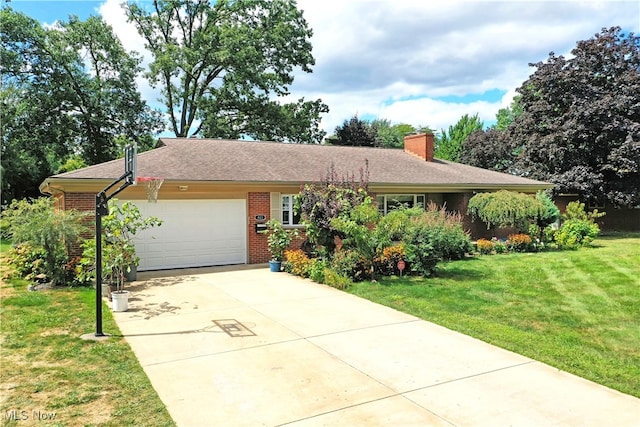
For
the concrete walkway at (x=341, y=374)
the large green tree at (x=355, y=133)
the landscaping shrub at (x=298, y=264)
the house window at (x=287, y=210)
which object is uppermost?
the large green tree at (x=355, y=133)

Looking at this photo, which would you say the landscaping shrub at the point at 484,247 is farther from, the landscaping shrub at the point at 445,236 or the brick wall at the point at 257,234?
the brick wall at the point at 257,234

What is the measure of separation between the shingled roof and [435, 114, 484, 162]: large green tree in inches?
883

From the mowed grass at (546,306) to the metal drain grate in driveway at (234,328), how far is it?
2.88 meters

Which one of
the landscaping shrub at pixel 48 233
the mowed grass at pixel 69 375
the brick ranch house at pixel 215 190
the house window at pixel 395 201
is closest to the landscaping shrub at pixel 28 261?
the landscaping shrub at pixel 48 233

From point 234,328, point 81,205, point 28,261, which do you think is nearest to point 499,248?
point 234,328

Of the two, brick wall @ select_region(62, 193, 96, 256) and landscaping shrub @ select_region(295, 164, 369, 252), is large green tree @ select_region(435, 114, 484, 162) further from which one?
brick wall @ select_region(62, 193, 96, 256)

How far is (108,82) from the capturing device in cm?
2964

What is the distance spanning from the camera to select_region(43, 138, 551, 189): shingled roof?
13.4m

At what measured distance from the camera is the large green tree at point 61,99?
26750 millimetres

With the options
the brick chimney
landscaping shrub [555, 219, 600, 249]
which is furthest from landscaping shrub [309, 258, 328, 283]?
the brick chimney

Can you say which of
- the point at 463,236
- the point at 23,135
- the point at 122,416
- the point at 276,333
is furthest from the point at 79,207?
the point at 23,135

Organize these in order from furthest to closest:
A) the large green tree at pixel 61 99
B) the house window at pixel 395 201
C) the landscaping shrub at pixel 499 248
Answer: the large green tree at pixel 61 99
the house window at pixel 395 201
the landscaping shrub at pixel 499 248

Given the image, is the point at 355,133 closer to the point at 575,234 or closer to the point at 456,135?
the point at 456,135

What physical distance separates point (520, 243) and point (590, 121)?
10807 mm
